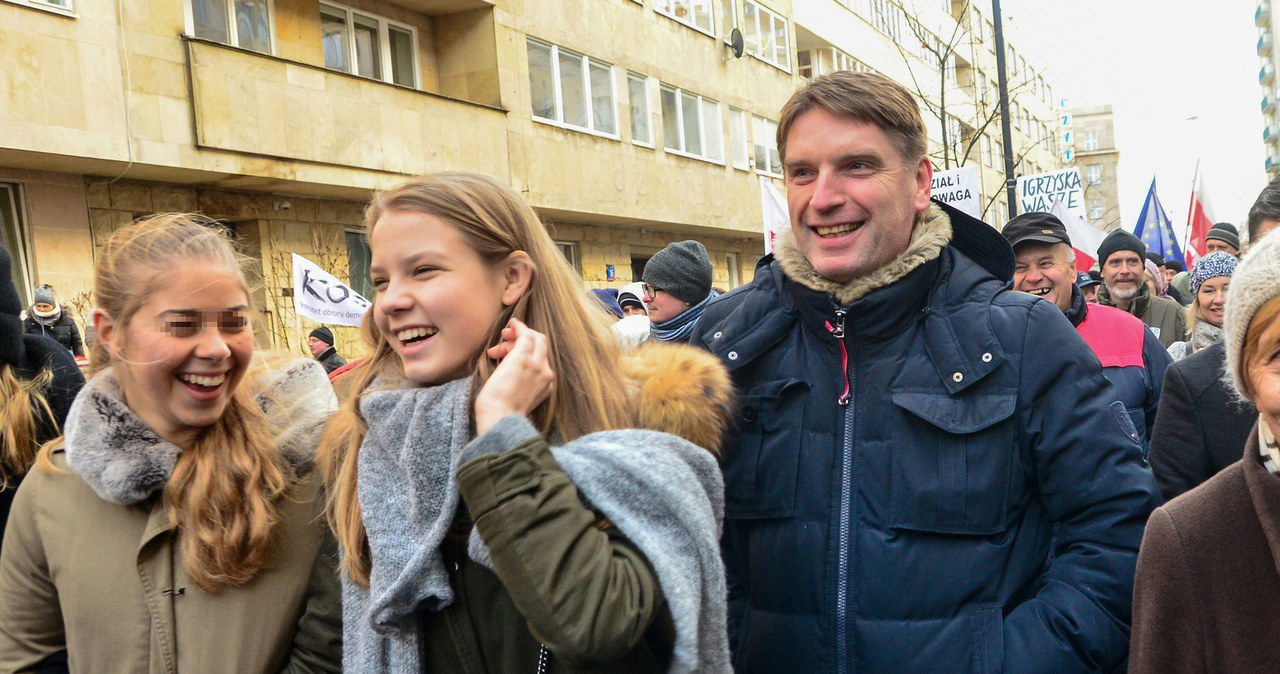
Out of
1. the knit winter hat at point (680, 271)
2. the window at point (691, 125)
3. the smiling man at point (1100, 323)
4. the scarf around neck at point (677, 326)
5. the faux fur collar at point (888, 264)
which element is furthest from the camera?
the window at point (691, 125)

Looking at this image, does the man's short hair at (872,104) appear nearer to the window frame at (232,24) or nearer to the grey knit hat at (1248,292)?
the grey knit hat at (1248,292)

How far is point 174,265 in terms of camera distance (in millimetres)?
2689

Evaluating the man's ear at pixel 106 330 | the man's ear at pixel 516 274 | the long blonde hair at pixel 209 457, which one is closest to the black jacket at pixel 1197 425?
the man's ear at pixel 516 274

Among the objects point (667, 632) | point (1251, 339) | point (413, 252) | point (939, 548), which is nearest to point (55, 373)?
point (413, 252)

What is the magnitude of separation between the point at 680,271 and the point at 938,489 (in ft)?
16.6

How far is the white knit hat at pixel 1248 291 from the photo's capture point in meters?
2.06

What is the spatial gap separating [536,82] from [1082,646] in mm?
18894

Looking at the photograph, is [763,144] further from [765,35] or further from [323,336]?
[323,336]

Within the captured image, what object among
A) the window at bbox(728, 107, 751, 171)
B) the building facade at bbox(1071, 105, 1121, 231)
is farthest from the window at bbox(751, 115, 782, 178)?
the building facade at bbox(1071, 105, 1121, 231)

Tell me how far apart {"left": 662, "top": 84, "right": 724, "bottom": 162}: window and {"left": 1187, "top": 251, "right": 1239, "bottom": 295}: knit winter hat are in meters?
18.5

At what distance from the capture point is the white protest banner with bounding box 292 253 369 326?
397 inches

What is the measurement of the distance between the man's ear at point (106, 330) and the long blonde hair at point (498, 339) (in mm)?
590

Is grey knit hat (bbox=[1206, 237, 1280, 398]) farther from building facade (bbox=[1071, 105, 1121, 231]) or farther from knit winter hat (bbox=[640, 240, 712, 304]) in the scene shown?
building facade (bbox=[1071, 105, 1121, 231])

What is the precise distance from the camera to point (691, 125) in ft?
82.6
